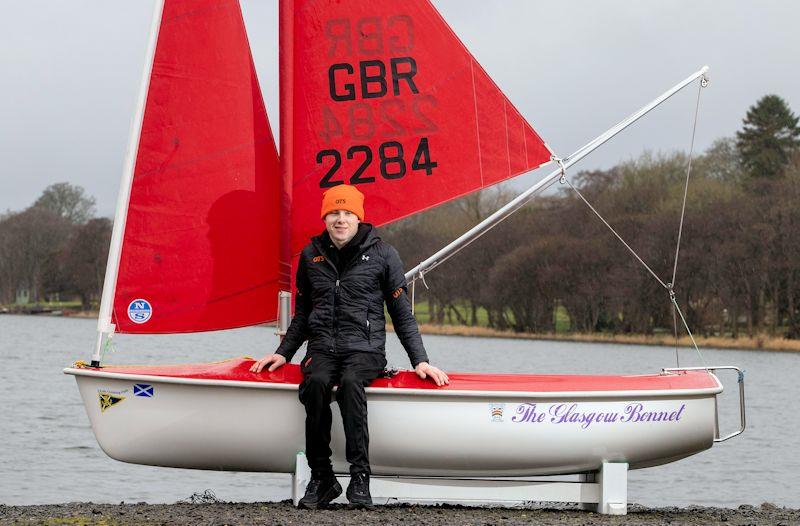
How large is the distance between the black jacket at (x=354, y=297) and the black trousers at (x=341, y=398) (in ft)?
0.24

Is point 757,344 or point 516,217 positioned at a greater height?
point 516,217

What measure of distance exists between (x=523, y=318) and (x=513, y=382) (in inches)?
1863

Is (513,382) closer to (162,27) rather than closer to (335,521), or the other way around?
(335,521)

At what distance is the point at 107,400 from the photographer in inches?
267

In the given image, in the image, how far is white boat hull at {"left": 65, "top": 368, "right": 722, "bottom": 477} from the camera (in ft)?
21.8

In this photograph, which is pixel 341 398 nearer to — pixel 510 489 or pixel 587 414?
pixel 510 489

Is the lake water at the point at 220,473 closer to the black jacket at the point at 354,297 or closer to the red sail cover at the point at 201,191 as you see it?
the red sail cover at the point at 201,191

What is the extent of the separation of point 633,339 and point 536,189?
3954 cm

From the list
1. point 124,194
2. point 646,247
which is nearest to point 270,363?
point 124,194

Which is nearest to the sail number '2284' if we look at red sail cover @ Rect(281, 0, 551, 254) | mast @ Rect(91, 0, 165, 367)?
red sail cover @ Rect(281, 0, 551, 254)

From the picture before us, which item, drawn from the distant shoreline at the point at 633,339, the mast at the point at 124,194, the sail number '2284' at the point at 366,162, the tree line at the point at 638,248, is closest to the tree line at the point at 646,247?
the tree line at the point at 638,248

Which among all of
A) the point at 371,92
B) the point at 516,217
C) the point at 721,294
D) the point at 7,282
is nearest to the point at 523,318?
the point at 516,217

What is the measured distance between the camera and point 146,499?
32.8 feet

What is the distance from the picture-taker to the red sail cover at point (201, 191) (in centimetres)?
727
